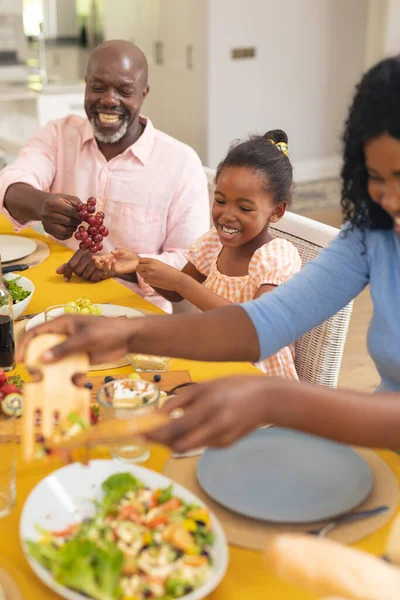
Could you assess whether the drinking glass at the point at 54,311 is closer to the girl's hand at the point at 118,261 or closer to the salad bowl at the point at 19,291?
the salad bowl at the point at 19,291

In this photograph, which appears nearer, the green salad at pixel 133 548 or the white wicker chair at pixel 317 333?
the green salad at pixel 133 548

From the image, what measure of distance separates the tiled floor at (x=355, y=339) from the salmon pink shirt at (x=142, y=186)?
3.10ft

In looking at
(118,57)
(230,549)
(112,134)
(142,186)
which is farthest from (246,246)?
(230,549)

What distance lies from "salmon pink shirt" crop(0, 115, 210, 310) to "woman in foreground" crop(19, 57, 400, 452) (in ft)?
3.35

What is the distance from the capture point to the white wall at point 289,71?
5.77 meters

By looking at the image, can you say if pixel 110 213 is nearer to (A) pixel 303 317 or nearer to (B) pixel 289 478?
(A) pixel 303 317

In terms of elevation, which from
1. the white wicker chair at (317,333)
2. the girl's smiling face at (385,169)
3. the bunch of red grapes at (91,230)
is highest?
the girl's smiling face at (385,169)

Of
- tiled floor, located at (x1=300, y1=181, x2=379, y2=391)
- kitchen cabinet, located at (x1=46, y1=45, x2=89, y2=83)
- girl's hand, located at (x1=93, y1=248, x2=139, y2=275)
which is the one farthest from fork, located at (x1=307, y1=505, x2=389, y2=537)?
kitchen cabinet, located at (x1=46, y1=45, x2=89, y2=83)

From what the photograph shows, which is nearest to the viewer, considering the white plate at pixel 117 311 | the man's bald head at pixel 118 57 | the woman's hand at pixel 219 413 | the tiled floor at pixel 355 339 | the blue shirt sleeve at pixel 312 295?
the woman's hand at pixel 219 413

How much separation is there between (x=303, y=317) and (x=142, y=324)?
325mm

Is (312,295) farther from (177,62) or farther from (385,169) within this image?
(177,62)

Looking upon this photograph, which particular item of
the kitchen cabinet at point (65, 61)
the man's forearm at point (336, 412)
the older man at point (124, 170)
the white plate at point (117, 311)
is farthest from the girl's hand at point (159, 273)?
the kitchen cabinet at point (65, 61)

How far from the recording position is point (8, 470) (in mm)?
1146

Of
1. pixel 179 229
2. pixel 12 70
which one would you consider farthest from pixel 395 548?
pixel 12 70
